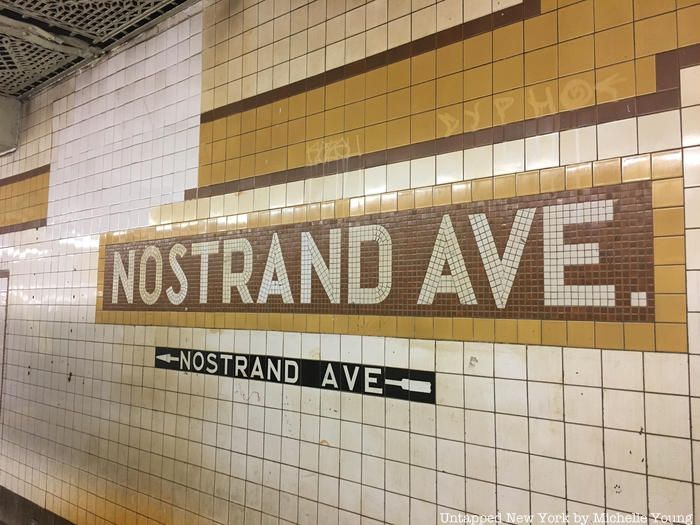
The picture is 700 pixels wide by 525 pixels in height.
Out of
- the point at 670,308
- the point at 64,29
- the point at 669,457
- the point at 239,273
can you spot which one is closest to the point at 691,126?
the point at 670,308

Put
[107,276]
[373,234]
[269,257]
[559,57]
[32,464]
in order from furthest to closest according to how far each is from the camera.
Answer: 1. [32,464]
2. [107,276]
3. [269,257]
4. [373,234]
5. [559,57]

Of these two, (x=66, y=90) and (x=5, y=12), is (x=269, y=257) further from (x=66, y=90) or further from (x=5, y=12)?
(x=66, y=90)

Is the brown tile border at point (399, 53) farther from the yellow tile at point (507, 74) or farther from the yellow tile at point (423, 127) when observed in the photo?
the yellow tile at point (423, 127)

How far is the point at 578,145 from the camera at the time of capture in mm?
2033

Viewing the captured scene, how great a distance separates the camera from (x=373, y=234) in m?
2.54

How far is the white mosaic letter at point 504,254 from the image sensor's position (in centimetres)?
212

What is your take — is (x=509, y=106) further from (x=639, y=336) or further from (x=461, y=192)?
(x=639, y=336)

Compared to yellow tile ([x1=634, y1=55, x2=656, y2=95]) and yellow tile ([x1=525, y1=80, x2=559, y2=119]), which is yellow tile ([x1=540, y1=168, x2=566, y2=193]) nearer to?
yellow tile ([x1=525, y1=80, x2=559, y2=119])

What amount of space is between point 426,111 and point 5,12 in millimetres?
3149

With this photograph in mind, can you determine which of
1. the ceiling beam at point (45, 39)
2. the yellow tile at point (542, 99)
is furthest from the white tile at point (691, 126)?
the ceiling beam at point (45, 39)

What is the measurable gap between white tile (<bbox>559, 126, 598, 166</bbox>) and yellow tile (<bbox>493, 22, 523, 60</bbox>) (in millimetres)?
437

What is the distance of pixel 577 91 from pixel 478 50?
492 mm

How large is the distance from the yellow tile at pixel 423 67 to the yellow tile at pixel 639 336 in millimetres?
1397

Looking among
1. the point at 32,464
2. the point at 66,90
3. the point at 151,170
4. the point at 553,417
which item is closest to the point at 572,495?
the point at 553,417
